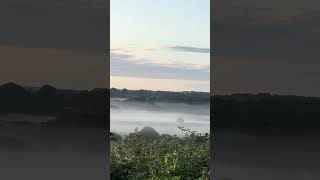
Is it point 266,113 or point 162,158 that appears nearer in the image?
point 266,113

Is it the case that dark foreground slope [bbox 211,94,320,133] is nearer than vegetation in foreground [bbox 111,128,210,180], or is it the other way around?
dark foreground slope [bbox 211,94,320,133]

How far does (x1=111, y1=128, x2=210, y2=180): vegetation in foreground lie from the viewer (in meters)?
3.18

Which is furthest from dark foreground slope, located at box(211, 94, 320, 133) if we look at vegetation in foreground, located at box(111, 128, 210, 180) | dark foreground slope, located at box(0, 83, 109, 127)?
vegetation in foreground, located at box(111, 128, 210, 180)

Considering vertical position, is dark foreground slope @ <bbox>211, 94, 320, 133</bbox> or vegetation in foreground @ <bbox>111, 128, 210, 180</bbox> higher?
dark foreground slope @ <bbox>211, 94, 320, 133</bbox>

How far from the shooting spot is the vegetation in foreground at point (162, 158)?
3176mm

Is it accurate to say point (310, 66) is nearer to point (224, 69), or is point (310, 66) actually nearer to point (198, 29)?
point (224, 69)

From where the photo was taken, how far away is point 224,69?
7.89 feet

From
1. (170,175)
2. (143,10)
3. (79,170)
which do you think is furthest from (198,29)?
(79,170)

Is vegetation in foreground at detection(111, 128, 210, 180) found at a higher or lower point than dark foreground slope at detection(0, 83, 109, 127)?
lower

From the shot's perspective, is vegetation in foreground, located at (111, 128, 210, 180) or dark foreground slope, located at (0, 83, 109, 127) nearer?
dark foreground slope, located at (0, 83, 109, 127)

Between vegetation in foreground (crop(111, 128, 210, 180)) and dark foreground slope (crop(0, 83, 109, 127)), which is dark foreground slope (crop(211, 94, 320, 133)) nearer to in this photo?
dark foreground slope (crop(0, 83, 109, 127))

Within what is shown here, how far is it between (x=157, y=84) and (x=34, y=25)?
102cm

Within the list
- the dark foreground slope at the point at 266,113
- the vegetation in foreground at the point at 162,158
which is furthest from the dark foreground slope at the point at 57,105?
the vegetation in foreground at the point at 162,158

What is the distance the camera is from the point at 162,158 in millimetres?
3266
